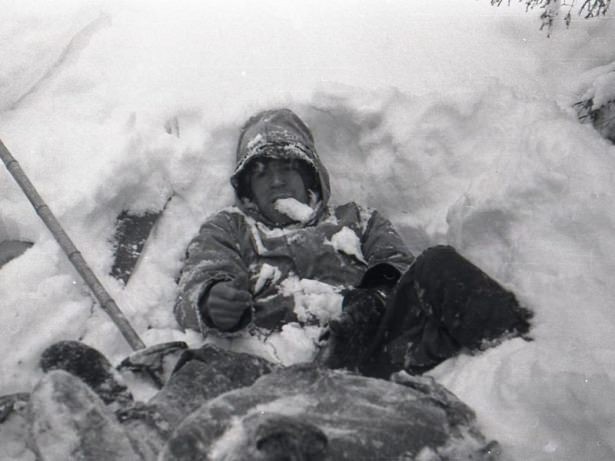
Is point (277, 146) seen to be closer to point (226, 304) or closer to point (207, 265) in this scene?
point (207, 265)

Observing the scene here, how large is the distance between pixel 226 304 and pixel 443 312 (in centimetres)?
95

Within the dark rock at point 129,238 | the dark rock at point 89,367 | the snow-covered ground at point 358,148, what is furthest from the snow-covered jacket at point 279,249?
the dark rock at point 89,367

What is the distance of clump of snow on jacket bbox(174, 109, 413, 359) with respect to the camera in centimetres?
315

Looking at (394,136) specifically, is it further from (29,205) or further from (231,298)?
(29,205)

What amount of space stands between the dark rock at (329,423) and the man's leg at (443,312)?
1.20 feet

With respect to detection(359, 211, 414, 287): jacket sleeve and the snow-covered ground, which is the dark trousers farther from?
detection(359, 211, 414, 287): jacket sleeve

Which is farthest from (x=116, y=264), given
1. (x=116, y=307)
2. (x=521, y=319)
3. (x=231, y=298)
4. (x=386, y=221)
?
(x=521, y=319)

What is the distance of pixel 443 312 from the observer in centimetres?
239

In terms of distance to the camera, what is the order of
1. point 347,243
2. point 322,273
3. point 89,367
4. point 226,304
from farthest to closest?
1. point 347,243
2. point 322,273
3. point 226,304
4. point 89,367

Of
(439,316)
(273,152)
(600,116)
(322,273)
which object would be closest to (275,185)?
(273,152)

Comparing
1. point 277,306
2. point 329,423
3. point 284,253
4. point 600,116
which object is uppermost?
point 600,116

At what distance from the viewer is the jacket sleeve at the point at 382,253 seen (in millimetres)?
2984

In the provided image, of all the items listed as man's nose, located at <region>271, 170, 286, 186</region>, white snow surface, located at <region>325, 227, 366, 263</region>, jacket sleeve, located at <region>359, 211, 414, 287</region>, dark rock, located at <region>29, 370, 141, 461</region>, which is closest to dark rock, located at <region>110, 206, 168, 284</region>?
man's nose, located at <region>271, 170, 286, 186</region>

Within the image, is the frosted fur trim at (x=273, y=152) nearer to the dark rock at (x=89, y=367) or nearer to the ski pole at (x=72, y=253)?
the ski pole at (x=72, y=253)
